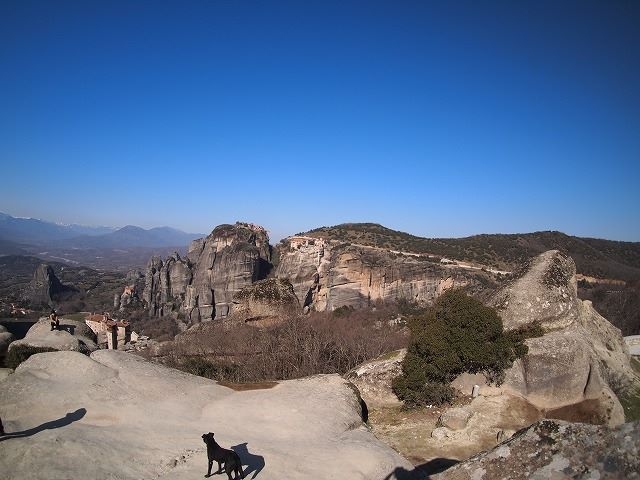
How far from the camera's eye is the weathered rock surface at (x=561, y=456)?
5.50 meters

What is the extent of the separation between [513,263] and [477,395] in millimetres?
57353

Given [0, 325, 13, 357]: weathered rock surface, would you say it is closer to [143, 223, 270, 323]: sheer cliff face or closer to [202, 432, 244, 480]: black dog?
[202, 432, 244, 480]: black dog

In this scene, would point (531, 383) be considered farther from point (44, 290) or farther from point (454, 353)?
point (44, 290)

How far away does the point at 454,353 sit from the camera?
16.6m

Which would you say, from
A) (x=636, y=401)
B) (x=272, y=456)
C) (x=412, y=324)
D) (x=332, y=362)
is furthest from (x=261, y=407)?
(x=636, y=401)

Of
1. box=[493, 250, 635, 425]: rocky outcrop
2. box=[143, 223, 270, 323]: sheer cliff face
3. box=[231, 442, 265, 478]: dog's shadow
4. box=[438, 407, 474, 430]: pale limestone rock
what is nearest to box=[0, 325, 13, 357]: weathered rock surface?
box=[231, 442, 265, 478]: dog's shadow

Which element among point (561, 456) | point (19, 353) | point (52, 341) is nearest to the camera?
point (561, 456)

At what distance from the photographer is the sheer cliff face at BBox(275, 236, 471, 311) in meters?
69.0

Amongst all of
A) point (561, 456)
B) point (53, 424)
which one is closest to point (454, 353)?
point (561, 456)

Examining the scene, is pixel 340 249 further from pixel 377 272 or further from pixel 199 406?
pixel 199 406

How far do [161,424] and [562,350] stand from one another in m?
14.8

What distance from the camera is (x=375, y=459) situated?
11.1 meters

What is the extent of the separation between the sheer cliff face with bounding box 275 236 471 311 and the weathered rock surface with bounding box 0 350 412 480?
5300cm

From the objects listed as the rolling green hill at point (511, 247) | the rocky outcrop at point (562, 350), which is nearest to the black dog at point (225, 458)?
the rocky outcrop at point (562, 350)
